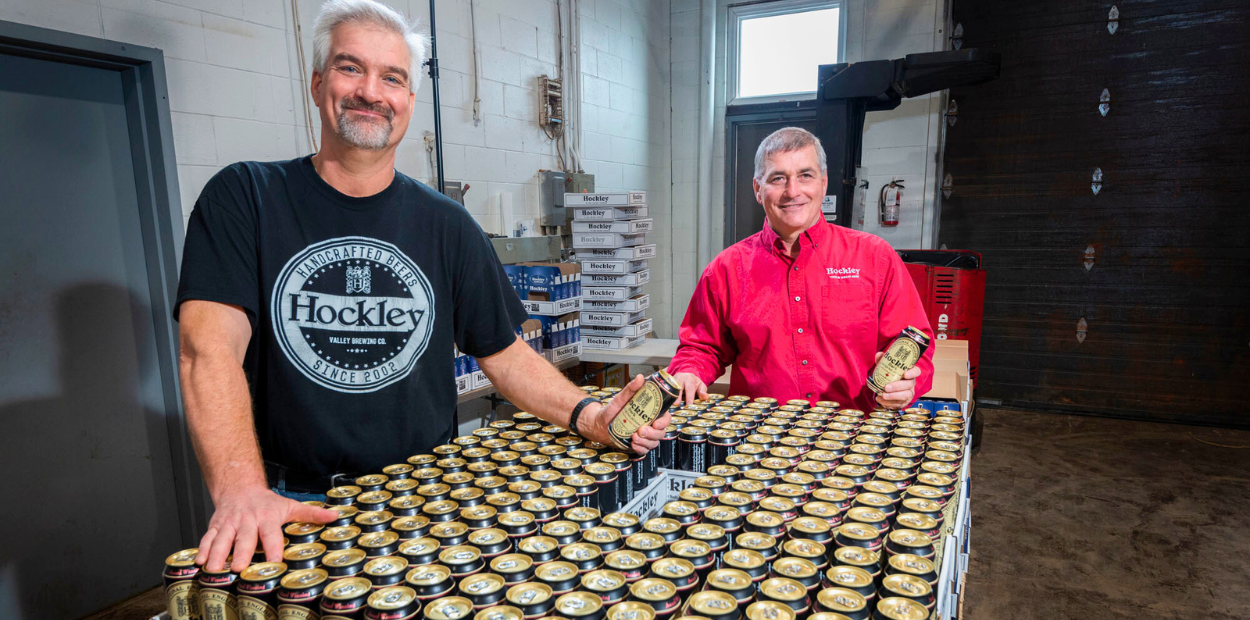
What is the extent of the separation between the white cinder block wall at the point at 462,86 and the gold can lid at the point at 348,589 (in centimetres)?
235

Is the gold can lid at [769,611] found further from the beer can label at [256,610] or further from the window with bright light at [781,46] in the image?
the window with bright light at [781,46]

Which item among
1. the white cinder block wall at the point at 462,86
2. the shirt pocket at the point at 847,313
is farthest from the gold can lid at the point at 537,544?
the white cinder block wall at the point at 462,86

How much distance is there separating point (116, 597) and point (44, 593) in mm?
246

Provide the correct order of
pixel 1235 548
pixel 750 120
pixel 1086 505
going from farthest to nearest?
1. pixel 750 120
2. pixel 1086 505
3. pixel 1235 548

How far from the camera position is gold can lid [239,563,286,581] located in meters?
0.91

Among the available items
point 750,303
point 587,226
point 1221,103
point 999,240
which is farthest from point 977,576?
point 1221,103

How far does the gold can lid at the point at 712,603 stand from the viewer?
81 cm

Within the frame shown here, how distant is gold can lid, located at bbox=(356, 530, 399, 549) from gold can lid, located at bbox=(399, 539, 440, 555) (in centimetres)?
2

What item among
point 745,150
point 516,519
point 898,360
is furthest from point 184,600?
point 745,150

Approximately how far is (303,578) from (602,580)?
0.41 metres

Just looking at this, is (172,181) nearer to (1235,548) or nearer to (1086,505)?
(1086,505)

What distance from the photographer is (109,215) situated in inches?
102

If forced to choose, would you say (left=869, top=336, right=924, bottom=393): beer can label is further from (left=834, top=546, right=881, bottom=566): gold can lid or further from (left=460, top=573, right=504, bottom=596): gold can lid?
(left=460, top=573, right=504, bottom=596): gold can lid

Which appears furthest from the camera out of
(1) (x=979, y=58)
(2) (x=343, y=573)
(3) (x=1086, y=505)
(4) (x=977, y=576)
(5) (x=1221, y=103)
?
(5) (x=1221, y=103)
